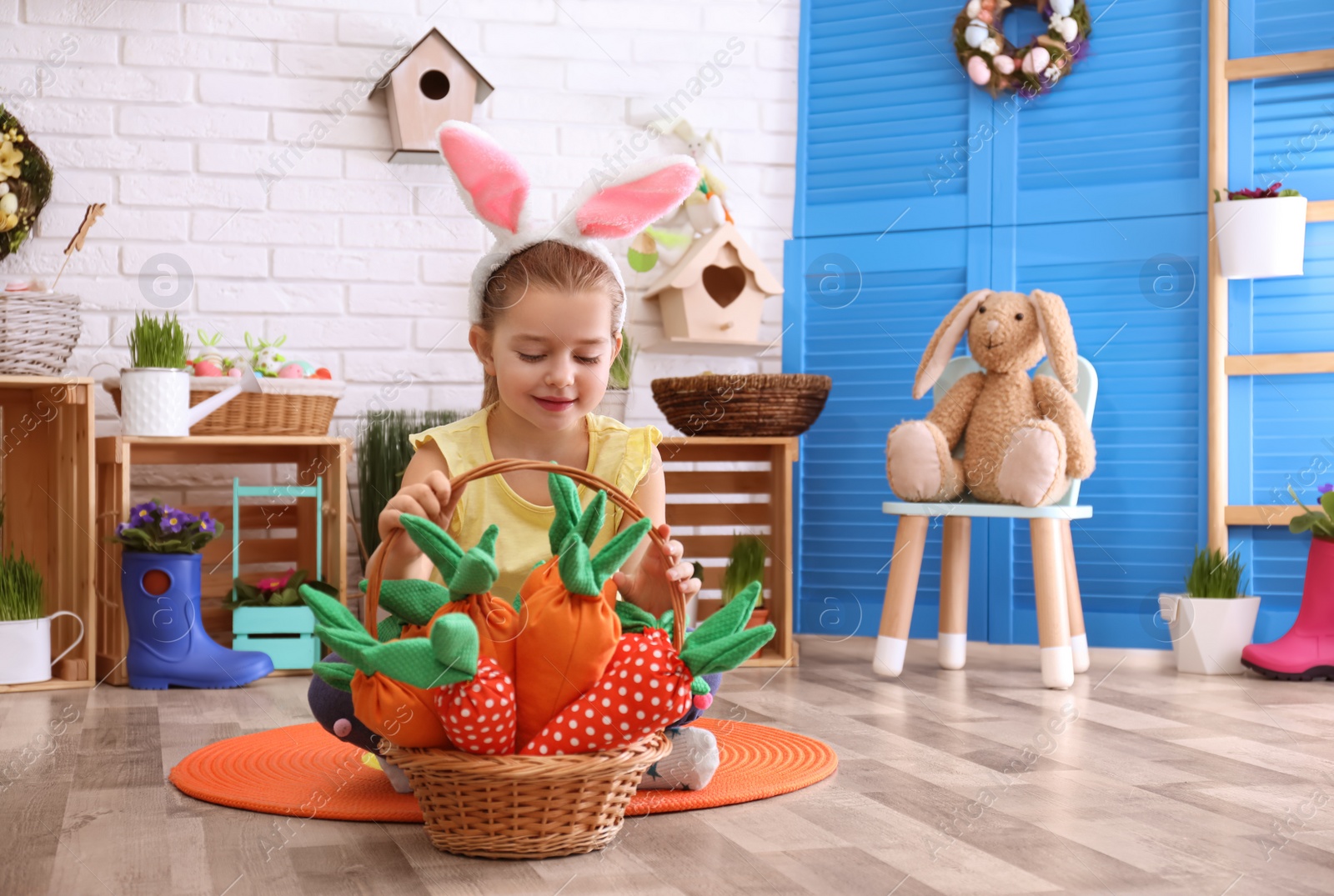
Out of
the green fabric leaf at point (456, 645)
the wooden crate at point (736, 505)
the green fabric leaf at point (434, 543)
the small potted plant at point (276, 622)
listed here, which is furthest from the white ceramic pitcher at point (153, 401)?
the green fabric leaf at point (456, 645)

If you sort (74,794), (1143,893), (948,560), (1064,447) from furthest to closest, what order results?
(948,560)
(1064,447)
(74,794)
(1143,893)

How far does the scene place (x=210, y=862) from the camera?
3.74ft

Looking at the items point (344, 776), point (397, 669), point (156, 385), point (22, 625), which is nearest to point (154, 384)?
point (156, 385)

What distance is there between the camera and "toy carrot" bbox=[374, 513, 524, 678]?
43.8 inches

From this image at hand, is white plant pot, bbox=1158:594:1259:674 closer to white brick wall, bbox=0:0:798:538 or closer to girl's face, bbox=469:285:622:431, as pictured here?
white brick wall, bbox=0:0:798:538

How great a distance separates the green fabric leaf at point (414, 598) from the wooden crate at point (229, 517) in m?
1.22

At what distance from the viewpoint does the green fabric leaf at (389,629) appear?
1211 millimetres

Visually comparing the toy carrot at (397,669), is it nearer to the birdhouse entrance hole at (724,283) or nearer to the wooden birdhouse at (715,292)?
the wooden birdhouse at (715,292)

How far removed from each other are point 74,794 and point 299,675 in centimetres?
99

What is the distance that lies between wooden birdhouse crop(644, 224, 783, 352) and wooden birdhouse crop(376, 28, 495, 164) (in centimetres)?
56

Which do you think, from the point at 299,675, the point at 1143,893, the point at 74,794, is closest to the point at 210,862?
the point at 74,794

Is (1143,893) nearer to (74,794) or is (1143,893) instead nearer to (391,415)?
(74,794)

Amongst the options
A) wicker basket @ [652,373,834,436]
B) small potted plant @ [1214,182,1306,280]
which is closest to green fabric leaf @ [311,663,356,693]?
wicker basket @ [652,373,834,436]

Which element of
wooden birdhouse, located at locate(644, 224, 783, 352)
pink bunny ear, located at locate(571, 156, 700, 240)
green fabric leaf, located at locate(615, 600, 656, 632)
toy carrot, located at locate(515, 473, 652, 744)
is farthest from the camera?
wooden birdhouse, located at locate(644, 224, 783, 352)
